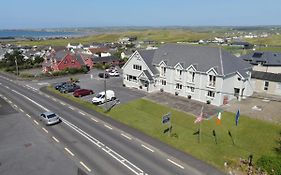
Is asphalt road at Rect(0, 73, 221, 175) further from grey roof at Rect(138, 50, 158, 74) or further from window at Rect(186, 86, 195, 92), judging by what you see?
window at Rect(186, 86, 195, 92)

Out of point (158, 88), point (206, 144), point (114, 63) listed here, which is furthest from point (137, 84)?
point (114, 63)

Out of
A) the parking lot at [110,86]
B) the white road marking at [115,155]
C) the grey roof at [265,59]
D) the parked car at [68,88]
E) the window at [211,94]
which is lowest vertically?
the white road marking at [115,155]

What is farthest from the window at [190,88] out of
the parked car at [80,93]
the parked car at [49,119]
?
the parked car at [49,119]

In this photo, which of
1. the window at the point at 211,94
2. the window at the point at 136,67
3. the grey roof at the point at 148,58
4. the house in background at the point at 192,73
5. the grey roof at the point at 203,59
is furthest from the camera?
the window at the point at 136,67

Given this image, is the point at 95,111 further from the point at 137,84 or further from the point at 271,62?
the point at 271,62

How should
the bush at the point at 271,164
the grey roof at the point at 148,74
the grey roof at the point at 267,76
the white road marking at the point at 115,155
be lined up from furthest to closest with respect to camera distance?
the grey roof at the point at 148,74 < the grey roof at the point at 267,76 < the white road marking at the point at 115,155 < the bush at the point at 271,164

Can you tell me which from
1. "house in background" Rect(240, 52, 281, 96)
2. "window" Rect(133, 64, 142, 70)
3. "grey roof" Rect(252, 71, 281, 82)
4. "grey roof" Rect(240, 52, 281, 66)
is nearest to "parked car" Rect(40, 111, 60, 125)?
"window" Rect(133, 64, 142, 70)

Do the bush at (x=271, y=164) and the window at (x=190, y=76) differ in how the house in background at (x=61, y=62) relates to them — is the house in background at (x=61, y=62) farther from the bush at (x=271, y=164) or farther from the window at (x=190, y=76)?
the bush at (x=271, y=164)
